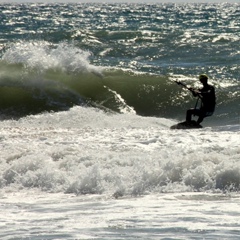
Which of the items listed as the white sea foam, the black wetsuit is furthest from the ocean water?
the black wetsuit

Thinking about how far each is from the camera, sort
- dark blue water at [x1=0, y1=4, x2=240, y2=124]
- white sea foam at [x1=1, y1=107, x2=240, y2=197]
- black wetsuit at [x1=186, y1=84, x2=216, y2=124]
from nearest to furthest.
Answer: white sea foam at [x1=1, y1=107, x2=240, y2=197]
black wetsuit at [x1=186, y1=84, x2=216, y2=124]
dark blue water at [x1=0, y1=4, x2=240, y2=124]

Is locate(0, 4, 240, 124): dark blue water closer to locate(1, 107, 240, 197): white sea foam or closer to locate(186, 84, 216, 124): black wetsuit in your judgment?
locate(186, 84, 216, 124): black wetsuit

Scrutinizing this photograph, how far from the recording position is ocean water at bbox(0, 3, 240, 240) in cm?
732

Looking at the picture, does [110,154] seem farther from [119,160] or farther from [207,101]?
[207,101]

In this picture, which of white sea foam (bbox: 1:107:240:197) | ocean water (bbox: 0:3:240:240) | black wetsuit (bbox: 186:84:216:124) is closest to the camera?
ocean water (bbox: 0:3:240:240)

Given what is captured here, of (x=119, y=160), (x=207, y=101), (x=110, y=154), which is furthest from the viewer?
(x=207, y=101)

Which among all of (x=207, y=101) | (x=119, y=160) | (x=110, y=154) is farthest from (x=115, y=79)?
(x=119, y=160)

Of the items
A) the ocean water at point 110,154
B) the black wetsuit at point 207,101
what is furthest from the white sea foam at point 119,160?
the black wetsuit at point 207,101

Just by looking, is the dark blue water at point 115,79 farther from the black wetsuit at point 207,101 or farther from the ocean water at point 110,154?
the black wetsuit at point 207,101

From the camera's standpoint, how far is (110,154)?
10.4 meters

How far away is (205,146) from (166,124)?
403 cm

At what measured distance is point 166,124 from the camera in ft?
49.0

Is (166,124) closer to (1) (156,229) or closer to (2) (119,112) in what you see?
(2) (119,112)

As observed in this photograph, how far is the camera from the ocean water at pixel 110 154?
7324mm
